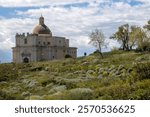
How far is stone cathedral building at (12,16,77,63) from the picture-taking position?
132 metres

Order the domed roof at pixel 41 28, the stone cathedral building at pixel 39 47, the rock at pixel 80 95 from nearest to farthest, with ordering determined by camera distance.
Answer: the rock at pixel 80 95 → the stone cathedral building at pixel 39 47 → the domed roof at pixel 41 28

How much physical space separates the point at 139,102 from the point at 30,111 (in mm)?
3355

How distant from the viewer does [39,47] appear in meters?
134

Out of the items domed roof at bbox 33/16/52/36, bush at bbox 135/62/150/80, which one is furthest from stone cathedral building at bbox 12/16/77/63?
bush at bbox 135/62/150/80

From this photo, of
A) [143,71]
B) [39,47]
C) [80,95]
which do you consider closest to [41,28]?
[39,47]

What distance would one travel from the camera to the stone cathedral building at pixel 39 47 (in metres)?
132

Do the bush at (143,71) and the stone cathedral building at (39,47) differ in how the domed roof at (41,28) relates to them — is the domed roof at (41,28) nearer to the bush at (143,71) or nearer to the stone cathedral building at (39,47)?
the stone cathedral building at (39,47)

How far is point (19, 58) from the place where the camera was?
133 metres

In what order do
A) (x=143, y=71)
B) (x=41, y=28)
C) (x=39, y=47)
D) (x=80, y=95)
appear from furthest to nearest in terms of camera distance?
(x=41, y=28), (x=39, y=47), (x=143, y=71), (x=80, y=95)

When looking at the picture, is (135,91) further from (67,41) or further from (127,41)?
(67,41)

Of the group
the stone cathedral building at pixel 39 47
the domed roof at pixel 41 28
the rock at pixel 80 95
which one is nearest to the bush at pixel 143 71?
the rock at pixel 80 95

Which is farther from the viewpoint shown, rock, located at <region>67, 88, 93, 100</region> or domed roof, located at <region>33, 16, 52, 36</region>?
domed roof, located at <region>33, 16, 52, 36</region>

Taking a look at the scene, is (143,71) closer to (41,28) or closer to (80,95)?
(80,95)

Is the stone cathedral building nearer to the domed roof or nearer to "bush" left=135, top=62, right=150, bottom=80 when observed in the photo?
the domed roof
